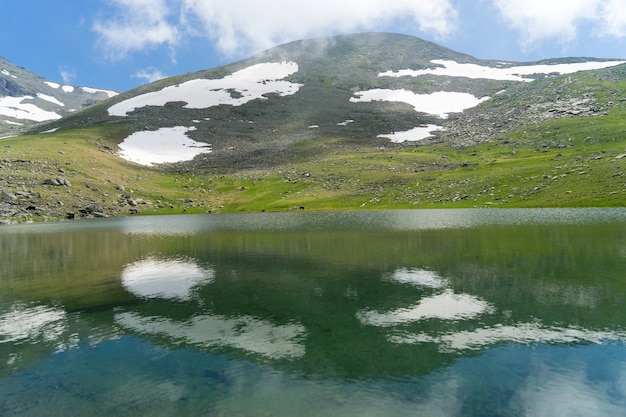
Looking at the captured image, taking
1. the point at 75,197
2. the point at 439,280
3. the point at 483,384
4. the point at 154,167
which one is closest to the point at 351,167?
the point at 154,167

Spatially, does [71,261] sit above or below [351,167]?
below

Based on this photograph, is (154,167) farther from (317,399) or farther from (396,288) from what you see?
(317,399)

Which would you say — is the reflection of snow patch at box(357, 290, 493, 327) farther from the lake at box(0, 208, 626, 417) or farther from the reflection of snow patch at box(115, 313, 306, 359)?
the reflection of snow patch at box(115, 313, 306, 359)

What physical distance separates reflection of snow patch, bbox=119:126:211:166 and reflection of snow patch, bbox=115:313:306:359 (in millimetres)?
143252

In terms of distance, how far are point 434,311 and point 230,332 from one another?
12193mm

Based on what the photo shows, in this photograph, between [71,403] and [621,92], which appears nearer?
[71,403]

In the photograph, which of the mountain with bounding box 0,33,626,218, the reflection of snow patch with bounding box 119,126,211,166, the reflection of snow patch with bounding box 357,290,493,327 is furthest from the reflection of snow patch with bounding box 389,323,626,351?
the reflection of snow patch with bounding box 119,126,211,166

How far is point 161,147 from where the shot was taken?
17075cm

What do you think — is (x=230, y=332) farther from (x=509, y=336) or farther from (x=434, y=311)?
(x=509, y=336)

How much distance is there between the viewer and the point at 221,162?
161 metres

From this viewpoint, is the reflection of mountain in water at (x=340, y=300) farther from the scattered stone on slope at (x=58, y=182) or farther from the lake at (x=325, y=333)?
the scattered stone on slope at (x=58, y=182)

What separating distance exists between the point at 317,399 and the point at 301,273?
69.7 feet

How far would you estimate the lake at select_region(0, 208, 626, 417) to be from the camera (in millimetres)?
14219

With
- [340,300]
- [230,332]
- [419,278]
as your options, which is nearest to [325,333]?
[230,332]
